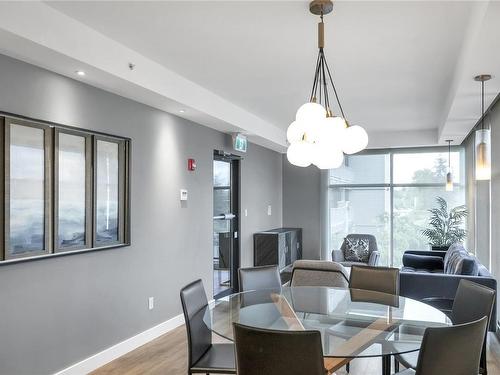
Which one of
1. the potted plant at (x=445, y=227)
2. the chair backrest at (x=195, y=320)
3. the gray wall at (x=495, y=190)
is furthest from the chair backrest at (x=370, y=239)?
the chair backrest at (x=195, y=320)

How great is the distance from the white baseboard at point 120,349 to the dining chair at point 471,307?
2.37m

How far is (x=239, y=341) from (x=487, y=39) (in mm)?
2223

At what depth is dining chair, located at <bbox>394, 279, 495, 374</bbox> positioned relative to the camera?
2.39 meters

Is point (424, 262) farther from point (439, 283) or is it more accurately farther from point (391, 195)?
point (439, 283)

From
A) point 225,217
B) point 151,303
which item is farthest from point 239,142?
point 151,303

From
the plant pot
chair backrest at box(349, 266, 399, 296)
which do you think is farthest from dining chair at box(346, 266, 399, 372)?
the plant pot

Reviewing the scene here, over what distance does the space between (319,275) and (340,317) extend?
3.72 feet

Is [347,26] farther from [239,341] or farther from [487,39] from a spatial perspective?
[239,341]

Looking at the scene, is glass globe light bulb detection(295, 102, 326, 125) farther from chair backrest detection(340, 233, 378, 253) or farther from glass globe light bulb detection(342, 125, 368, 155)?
chair backrest detection(340, 233, 378, 253)

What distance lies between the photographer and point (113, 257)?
3695 millimetres

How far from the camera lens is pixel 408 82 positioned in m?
4.28

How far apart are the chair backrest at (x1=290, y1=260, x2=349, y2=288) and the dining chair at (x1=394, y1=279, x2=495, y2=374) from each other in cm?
114

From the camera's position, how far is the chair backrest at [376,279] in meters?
3.44

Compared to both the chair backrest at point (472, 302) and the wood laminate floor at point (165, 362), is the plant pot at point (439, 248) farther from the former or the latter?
the chair backrest at point (472, 302)
